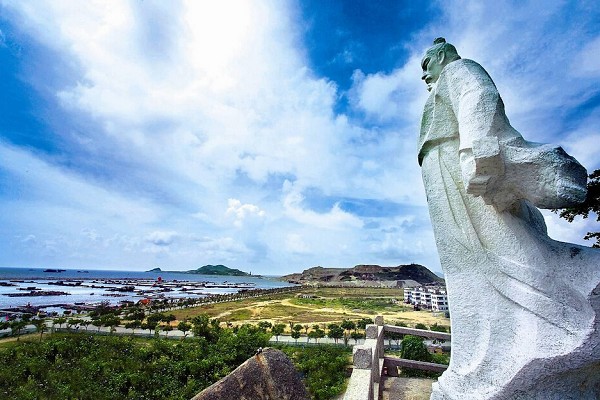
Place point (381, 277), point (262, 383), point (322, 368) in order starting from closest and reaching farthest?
point (262, 383) → point (322, 368) → point (381, 277)

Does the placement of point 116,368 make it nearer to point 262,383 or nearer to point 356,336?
point 262,383

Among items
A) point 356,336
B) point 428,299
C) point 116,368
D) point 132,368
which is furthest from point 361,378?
point 428,299

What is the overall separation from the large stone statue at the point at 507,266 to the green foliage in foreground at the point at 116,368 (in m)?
12.2

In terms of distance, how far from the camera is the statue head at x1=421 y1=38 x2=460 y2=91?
420 cm

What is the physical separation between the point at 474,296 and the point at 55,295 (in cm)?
9382

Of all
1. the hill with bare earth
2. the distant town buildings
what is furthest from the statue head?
the hill with bare earth

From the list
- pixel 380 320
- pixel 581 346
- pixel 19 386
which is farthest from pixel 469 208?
pixel 19 386

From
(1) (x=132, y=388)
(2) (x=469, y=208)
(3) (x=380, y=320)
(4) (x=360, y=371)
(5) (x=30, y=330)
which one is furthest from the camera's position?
(5) (x=30, y=330)

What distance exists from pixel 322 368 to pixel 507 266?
53.8ft

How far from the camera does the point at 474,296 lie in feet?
Result: 11.4

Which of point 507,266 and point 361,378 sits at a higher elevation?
point 507,266

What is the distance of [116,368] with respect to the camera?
15.9 meters

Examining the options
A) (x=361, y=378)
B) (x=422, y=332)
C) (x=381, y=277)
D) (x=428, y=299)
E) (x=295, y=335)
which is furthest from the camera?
(x=381, y=277)

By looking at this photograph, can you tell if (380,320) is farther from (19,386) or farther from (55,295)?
(55,295)
